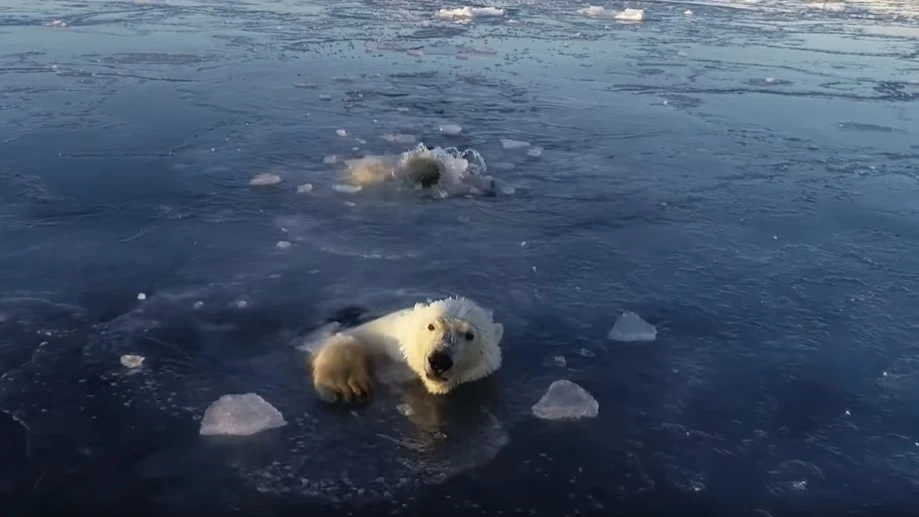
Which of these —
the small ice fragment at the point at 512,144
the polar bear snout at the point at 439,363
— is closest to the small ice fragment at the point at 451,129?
the small ice fragment at the point at 512,144

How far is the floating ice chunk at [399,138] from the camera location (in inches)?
316

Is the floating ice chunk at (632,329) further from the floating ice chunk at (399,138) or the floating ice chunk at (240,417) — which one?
the floating ice chunk at (399,138)

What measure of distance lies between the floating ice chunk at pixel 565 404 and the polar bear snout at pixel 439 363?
438 mm

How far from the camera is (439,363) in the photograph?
384cm

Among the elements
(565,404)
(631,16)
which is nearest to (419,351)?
(565,404)

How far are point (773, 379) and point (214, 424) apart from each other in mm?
2646

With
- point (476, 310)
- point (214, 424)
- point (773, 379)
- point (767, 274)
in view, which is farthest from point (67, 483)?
point (767, 274)

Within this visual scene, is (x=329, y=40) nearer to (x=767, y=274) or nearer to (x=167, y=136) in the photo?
(x=167, y=136)

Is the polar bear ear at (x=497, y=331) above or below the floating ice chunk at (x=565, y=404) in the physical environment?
above

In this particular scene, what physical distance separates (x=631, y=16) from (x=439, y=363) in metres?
15.1

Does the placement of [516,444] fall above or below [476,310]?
below

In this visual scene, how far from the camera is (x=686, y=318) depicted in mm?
4676

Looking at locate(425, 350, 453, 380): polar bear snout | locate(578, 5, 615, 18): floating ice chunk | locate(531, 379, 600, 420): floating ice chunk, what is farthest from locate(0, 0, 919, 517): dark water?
locate(578, 5, 615, 18): floating ice chunk

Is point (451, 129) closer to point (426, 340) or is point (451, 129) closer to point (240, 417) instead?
point (426, 340)
